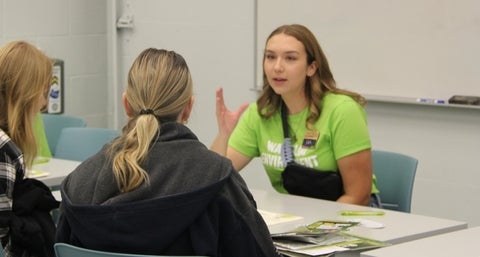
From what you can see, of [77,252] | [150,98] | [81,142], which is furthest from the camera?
[81,142]

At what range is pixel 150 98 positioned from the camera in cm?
243

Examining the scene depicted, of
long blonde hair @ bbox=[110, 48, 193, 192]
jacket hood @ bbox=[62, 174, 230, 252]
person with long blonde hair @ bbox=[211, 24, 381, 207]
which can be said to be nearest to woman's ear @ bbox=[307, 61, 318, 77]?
person with long blonde hair @ bbox=[211, 24, 381, 207]

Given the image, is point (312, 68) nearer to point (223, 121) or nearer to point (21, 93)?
point (223, 121)

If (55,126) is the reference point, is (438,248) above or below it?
above

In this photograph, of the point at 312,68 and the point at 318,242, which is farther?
the point at 312,68

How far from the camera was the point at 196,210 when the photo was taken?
2.28 metres

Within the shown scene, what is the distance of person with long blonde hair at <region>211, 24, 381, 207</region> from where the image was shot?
3.63 m

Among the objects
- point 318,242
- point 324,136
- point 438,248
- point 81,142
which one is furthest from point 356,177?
point 81,142

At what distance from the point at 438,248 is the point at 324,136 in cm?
111

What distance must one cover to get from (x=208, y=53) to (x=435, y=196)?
1746 mm

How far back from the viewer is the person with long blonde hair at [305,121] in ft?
11.9

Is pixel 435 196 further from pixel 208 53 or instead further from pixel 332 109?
pixel 208 53

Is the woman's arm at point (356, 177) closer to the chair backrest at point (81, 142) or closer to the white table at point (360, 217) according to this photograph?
the white table at point (360, 217)

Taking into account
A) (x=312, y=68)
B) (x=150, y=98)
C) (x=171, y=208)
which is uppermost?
(x=150, y=98)
